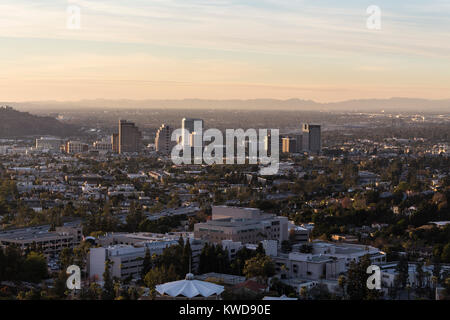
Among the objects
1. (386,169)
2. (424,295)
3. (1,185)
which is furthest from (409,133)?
(424,295)

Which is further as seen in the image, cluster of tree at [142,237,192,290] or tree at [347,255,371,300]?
cluster of tree at [142,237,192,290]

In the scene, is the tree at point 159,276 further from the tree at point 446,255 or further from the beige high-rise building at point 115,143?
the beige high-rise building at point 115,143

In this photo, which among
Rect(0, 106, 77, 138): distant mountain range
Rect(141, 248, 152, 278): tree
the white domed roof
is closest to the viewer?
the white domed roof

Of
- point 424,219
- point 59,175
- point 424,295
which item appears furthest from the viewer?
point 59,175

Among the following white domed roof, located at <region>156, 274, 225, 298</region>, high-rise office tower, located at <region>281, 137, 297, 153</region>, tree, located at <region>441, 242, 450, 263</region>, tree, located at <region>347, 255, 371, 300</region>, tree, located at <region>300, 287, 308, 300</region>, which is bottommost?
high-rise office tower, located at <region>281, 137, 297, 153</region>

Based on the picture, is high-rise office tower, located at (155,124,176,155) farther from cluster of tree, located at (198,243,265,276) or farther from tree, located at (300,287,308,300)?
tree, located at (300,287,308,300)

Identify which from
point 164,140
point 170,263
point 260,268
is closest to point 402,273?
point 260,268

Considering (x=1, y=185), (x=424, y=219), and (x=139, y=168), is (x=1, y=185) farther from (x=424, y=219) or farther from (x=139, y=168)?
(x=424, y=219)

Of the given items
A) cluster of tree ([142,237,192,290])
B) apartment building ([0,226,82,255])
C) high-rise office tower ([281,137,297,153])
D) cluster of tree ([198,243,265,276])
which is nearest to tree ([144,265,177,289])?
cluster of tree ([142,237,192,290])
